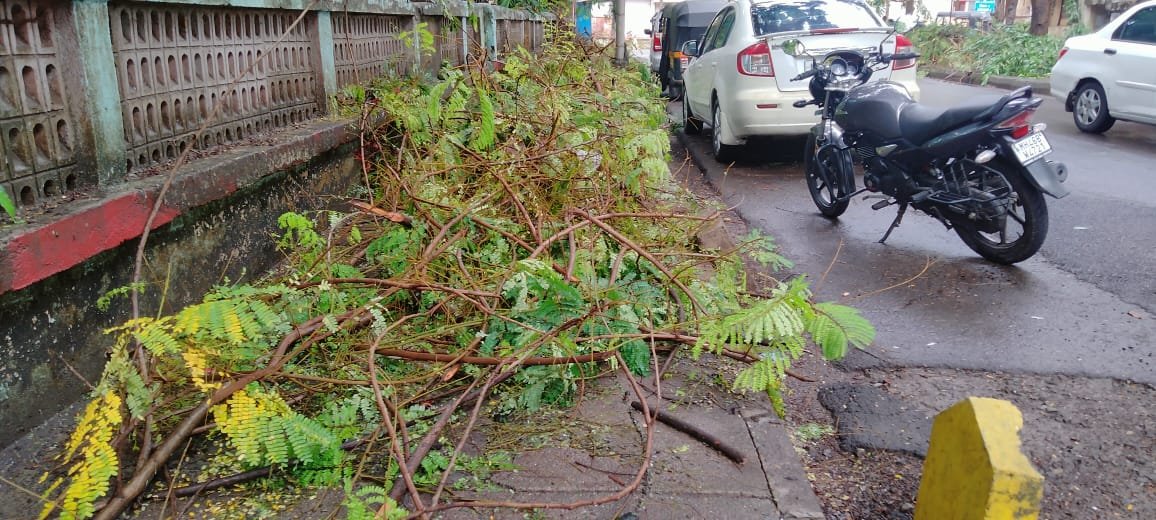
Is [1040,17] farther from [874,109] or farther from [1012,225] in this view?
[1012,225]

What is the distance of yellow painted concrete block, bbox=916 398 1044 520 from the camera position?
1.78 meters

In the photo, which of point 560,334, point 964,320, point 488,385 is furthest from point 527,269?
point 964,320

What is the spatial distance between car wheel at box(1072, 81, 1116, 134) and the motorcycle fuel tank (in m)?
5.89

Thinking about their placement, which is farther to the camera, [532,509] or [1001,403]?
[532,509]

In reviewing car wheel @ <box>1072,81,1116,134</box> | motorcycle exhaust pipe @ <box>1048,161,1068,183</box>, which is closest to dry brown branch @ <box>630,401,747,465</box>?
motorcycle exhaust pipe @ <box>1048,161,1068,183</box>

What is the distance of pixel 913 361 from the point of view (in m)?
3.66

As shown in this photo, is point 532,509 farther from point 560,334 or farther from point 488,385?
point 560,334

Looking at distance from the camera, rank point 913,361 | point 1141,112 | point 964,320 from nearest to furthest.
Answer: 1. point 913,361
2. point 964,320
3. point 1141,112

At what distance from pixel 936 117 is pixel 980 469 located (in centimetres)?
355

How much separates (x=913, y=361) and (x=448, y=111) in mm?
3158

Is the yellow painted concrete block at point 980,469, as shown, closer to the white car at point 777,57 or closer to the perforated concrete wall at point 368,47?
the perforated concrete wall at point 368,47

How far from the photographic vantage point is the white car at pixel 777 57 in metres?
7.59

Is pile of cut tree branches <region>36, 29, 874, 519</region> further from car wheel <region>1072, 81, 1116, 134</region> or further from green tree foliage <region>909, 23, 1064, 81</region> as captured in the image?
green tree foliage <region>909, 23, 1064, 81</region>

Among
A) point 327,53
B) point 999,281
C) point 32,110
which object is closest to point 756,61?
point 999,281
